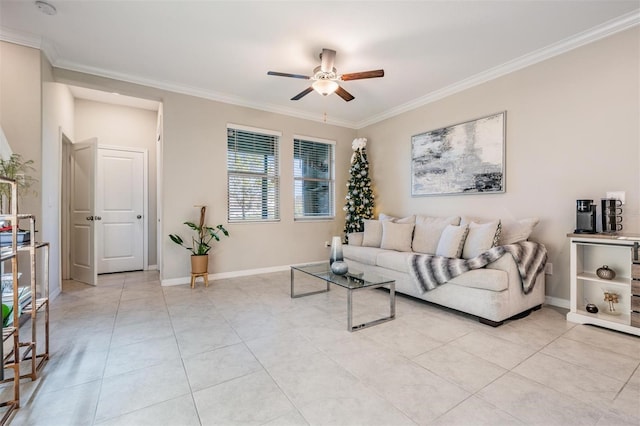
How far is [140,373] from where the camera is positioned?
186 cm

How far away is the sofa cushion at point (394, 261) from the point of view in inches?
134

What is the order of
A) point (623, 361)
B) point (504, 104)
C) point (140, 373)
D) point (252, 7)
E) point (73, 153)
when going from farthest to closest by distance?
point (73, 153) → point (504, 104) → point (252, 7) → point (623, 361) → point (140, 373)

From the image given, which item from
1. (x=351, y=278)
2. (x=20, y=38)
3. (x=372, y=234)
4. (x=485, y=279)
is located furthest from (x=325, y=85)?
(x=20, y=38)

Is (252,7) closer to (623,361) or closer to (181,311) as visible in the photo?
(181,311)

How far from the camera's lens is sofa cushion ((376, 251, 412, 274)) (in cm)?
340

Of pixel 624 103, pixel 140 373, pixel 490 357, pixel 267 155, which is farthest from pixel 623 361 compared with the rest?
pixel 267 155

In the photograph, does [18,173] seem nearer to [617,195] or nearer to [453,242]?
[453,242]

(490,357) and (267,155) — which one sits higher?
(267,155)

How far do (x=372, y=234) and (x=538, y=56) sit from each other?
2874mm

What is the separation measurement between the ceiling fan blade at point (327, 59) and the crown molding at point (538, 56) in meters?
1.93

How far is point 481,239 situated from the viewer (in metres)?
3.09

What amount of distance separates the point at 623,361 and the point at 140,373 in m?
3.26

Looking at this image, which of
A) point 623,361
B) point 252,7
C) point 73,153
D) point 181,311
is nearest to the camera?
point 623,361

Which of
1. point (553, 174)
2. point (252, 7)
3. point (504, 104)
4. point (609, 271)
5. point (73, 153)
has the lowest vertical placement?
point (609, 271)
